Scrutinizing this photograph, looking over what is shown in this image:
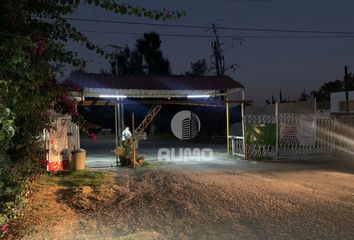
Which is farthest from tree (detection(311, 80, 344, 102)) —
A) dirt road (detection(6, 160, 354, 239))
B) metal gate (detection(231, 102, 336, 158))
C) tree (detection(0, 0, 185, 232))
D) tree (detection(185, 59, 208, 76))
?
tree (detection(0, 0, 185, 232))

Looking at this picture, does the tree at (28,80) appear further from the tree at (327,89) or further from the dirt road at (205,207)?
the tree at (327,89)

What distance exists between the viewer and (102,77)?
19688 millimetres

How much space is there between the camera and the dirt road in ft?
23.6

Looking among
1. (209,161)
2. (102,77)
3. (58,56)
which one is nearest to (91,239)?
(58,56)

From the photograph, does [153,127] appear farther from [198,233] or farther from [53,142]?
[198,233]

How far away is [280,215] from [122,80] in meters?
12.8

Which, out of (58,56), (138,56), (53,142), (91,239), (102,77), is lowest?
(91,239)
